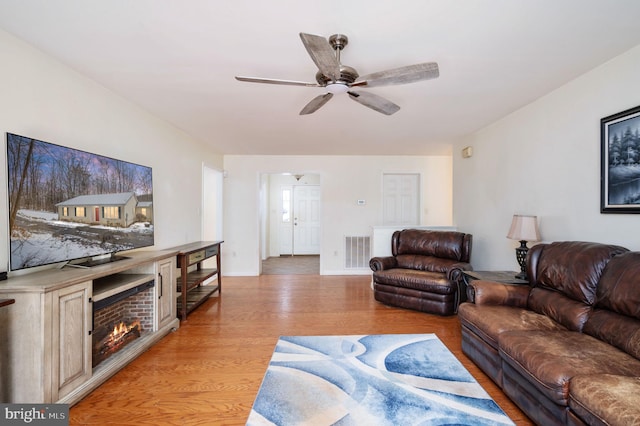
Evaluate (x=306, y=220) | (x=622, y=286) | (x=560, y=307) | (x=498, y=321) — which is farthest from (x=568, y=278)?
(x=306, y=220)

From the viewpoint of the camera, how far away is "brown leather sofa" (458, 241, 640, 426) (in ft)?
4.28

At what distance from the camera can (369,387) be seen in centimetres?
200

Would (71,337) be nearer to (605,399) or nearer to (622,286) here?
(605,399)

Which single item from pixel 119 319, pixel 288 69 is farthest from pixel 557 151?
pixel 119 319

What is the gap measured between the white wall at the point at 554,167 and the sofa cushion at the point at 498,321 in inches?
34.7

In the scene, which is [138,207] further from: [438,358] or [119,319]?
[438,358]

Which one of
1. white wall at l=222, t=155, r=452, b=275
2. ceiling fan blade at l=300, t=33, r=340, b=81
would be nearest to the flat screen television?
ceiling fan blade at l=300, t=33, r=340, b=81

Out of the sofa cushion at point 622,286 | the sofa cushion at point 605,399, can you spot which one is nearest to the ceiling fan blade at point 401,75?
the sofa cushion at point 622,286

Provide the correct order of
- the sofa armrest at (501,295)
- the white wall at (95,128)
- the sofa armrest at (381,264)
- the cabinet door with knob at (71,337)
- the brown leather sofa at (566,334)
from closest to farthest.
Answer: the brown leather sofa at (566,334) → the cabinet door with knob at (71,337) → the white wall at (95,128) → the sofa armrest at (501,295) → the sofa armrest at (381,264)

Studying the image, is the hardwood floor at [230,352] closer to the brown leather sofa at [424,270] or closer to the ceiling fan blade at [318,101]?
the brown leather sofa at [424,270]

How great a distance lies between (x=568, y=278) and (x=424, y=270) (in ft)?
6.36

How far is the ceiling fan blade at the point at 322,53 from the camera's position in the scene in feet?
4.84

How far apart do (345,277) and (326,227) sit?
106 cm

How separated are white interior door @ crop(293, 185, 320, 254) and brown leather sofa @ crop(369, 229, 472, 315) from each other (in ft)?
13.0
